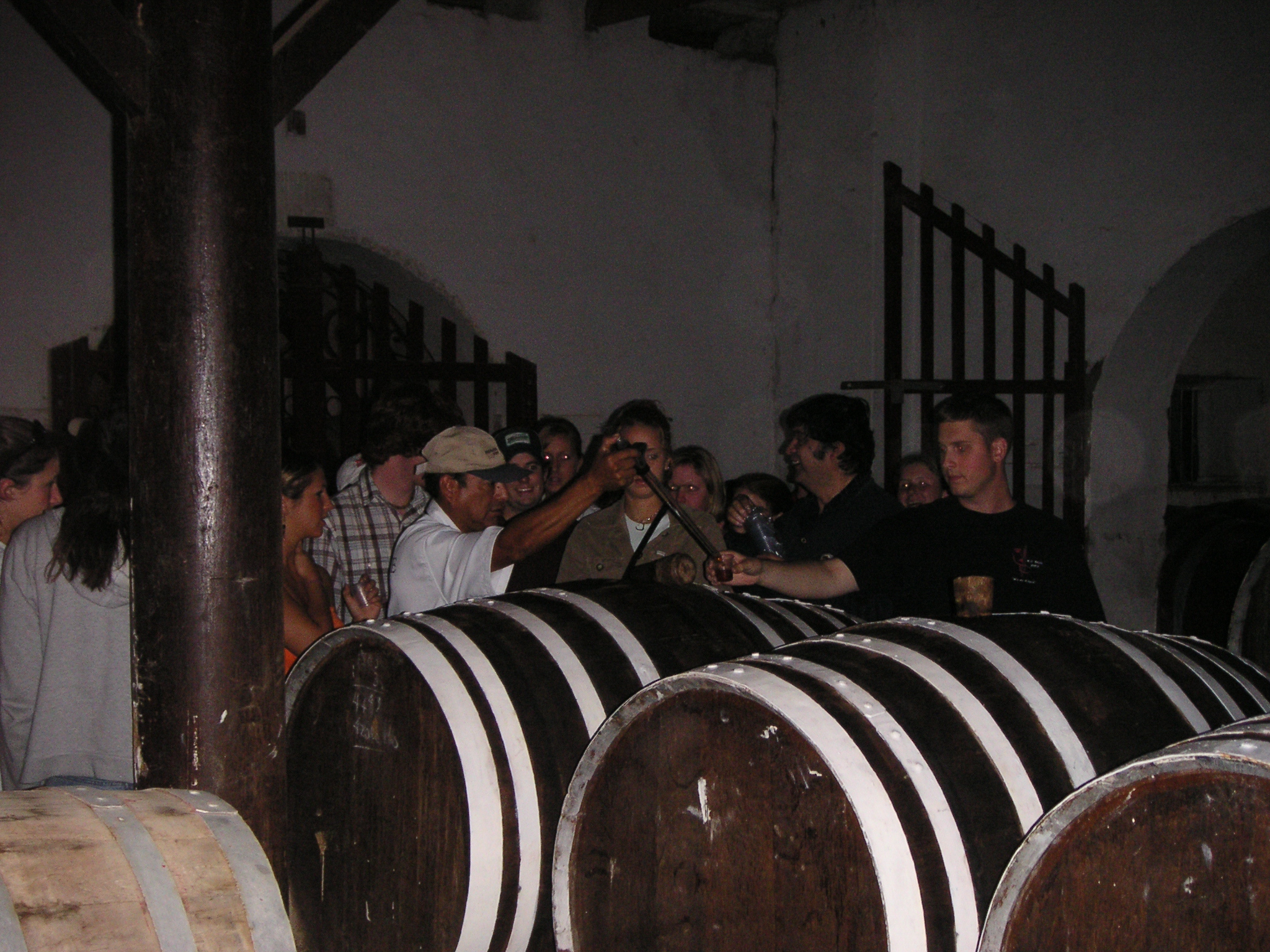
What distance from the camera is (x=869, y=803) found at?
152cm

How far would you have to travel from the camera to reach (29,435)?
3.86 m

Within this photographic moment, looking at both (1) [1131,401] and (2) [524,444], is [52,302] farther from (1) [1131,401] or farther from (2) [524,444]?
(1) [1131,401]

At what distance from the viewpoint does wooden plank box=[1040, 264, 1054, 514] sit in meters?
5.56

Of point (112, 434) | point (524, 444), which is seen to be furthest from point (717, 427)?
point (112, 434)

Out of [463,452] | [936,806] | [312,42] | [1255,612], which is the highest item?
[312,42]

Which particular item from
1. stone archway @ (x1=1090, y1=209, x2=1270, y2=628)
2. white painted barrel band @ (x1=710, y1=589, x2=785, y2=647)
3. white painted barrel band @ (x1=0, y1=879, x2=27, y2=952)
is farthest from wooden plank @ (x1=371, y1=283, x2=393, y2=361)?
white painted barrel band @ (x1=0, y1=879, x2=27, y2=952)

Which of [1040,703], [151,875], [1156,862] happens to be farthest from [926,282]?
[151,875]

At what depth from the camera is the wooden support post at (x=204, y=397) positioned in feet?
6.77

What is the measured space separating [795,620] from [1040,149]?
4529 mm

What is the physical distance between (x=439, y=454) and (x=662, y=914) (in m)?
1.55

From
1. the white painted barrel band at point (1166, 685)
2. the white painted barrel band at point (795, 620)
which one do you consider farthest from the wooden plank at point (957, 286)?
the white painted barrel band at point (1166, 685)

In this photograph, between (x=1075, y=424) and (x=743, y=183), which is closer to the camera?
(x=1075, y=424)

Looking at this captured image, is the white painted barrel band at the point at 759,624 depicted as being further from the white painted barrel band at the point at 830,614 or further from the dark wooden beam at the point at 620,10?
the dark wooden beam at the point at 620,10

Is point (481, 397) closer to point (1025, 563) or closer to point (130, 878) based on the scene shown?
point (1025, 563)
